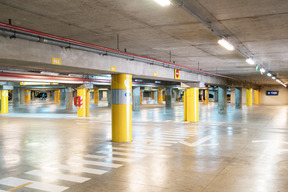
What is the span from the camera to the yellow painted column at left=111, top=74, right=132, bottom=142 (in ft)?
45.9

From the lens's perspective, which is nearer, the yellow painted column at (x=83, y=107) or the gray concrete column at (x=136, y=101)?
the yellow painted column at (x=83, y=107)

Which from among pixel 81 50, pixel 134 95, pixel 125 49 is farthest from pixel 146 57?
pixel 134 95

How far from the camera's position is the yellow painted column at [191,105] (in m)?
24.1

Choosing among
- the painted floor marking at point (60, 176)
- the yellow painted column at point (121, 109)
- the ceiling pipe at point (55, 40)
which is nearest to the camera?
the painted floor marking at point (60, 176)

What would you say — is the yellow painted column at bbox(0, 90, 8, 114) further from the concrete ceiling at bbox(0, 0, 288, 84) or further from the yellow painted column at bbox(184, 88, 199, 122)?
the concrete ceiling at bbox(0, 0, 288, 84)

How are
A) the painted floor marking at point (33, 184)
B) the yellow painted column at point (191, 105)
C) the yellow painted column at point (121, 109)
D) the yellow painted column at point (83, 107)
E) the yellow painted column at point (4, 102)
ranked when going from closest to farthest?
the painted floor marking at point (33, 184)
the yellow painted column at point (121, 109)
the yellow painted column at point (191, 105)
the yellow painted column at point (83, 107)
the yellow painted column at point (4, 102)

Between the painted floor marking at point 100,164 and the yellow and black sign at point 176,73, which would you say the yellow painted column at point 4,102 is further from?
the painted floor marking at point 100,164

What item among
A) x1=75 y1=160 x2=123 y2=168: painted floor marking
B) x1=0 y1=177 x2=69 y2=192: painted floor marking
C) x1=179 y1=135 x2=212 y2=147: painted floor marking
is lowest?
x1=0 y1=177 x2=69 y2=192: painted floor marking

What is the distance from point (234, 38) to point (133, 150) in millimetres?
6121

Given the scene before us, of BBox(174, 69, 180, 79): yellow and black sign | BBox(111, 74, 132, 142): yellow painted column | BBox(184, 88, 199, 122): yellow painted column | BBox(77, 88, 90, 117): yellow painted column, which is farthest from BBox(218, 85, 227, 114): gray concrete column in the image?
BBox(111, 74, 132, 142): yellow painted column

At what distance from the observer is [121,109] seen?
14.0 m

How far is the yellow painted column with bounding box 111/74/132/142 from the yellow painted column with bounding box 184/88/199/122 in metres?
11.2

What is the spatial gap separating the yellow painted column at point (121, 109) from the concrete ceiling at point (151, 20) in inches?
121

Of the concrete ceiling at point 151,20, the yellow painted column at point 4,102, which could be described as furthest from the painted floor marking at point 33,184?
the yellow painted column at point 4,102
